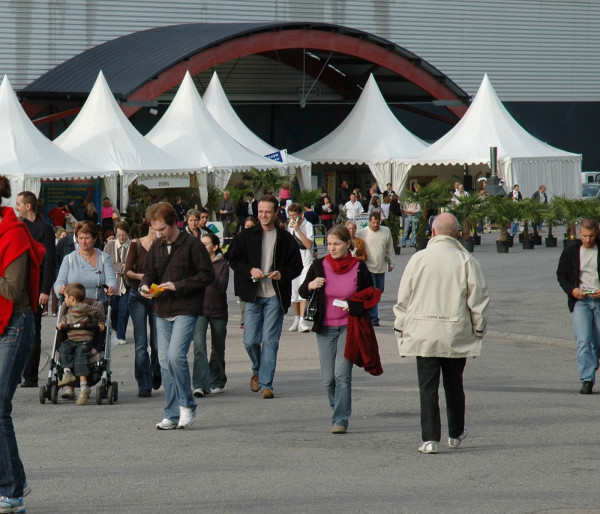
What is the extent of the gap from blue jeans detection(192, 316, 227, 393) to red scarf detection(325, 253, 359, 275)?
83.1 inches

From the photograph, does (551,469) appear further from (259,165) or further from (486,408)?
(259,165)

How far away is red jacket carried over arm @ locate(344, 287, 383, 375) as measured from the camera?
9.16 meters

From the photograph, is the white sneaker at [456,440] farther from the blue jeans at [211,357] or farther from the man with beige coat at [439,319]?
the blue jeans at [211,357]

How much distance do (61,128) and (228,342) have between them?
96.8 feet

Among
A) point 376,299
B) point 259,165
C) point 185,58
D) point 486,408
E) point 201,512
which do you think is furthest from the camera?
point 185,58

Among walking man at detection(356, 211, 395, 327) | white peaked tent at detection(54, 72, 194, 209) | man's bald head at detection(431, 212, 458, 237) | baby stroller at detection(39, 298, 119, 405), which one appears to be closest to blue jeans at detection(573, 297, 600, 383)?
man's bald head at detection(431, 212, 458, 237)

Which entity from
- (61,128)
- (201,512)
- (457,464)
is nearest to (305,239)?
(457,464)

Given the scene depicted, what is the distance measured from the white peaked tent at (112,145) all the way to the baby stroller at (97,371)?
65.5 feet

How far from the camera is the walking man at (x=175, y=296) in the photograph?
364 inches

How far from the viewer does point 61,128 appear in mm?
43062

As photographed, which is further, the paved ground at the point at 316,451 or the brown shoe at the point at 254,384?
the brown shoe at the point at 254,384

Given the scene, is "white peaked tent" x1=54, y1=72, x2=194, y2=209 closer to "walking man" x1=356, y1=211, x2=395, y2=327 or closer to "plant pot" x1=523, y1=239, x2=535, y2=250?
"plant pot" x1=523, y1=239, x2=535, y2=250

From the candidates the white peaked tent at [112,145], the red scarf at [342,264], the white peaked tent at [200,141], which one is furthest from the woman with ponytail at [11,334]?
the white peaked tent at [200,141]

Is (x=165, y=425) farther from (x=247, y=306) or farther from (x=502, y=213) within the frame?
(x=502, y=213)
